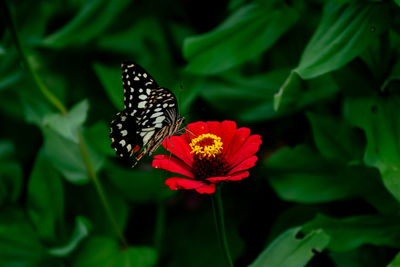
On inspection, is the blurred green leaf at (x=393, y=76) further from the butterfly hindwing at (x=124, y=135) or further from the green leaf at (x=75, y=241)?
the green leaf at (x=75, y=241)

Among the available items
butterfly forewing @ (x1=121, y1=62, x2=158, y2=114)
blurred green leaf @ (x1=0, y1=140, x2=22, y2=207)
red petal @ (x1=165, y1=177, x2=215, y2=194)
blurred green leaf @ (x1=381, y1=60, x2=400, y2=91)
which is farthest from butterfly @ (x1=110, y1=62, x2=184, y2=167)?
blurred green leaf @ (x1=0, y1=140, x2=22, y2=207)

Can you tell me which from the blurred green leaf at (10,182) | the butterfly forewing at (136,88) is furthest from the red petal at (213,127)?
the blurred green leaf at (10,182)

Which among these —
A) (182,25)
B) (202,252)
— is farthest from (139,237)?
(182,25)

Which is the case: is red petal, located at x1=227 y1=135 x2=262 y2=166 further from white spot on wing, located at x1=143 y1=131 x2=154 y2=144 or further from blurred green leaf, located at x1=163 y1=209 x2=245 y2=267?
blurred green leaf, located at x1=163 y1=209 x2=245 y2=267

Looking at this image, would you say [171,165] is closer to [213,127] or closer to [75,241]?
[213,127]

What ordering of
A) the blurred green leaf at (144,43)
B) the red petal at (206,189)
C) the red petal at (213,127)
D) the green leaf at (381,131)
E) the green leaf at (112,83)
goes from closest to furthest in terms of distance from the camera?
1. the red petal at (206,189)
2. the red petal at (213,127)
3. the green leaf at (381,131)
4. the green leaf at (112,83)
5. the blurred green leaf at (144,43)

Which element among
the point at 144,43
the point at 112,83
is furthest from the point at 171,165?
the point at 144,43

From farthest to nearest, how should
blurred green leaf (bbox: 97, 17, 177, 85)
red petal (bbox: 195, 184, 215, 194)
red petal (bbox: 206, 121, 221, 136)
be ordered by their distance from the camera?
blurred green leaf (bbox: 97, 17, 177, 85)
red petal (bbox: 206, 121, 221, 136)
red petal (bbox: 195, 184, 215, 194)
